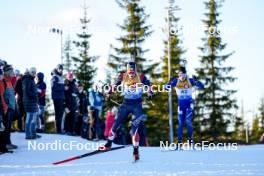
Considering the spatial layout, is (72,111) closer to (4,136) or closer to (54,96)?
(54,96)

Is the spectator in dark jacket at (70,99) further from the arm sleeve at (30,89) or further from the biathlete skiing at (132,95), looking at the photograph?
the biathlete skiing at (132,95)

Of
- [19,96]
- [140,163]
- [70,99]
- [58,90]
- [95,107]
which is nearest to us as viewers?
[140,163]

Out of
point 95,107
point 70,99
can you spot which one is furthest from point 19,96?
point 95,107

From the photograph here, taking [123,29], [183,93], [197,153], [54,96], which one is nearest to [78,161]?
[197,153]

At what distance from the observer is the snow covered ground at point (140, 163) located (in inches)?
362

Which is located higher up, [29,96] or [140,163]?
[29,96]

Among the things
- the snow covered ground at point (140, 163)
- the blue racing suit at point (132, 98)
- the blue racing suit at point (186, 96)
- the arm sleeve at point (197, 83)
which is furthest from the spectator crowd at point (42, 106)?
the arm sleeve at point (197, 83)

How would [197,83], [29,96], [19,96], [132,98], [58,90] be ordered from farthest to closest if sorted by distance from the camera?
[58,90] < [19,96] < [197,83] < [29,96] < [132,98]

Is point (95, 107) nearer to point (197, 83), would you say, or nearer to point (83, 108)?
point (83, 108)

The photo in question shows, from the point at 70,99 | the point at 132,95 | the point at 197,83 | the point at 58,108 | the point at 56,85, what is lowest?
the point at 58,108

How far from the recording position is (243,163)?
411 inches

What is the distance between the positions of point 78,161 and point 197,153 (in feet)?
10.9

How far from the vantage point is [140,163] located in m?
10.7

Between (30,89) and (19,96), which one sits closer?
(30,89)
